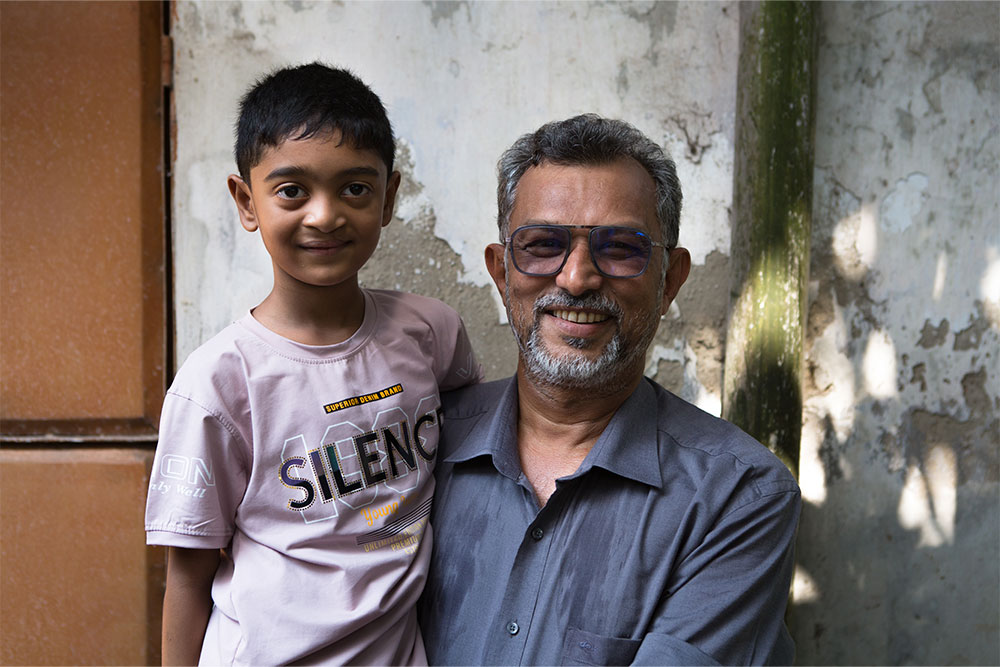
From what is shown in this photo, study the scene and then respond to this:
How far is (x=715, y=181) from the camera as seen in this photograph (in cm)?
278

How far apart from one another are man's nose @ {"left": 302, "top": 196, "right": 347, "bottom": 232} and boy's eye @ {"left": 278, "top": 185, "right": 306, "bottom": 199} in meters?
0.03

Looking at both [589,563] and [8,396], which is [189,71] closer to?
[8,396]

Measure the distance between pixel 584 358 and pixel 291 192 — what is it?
77 cm

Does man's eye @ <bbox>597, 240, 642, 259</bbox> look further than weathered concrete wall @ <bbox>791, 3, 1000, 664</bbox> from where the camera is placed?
No

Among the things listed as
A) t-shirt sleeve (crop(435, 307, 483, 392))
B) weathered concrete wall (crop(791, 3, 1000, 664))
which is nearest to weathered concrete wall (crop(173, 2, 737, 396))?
weathered concrete wall (crop(791, 3, 1000, 664))

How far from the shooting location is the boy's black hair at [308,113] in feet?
5.66

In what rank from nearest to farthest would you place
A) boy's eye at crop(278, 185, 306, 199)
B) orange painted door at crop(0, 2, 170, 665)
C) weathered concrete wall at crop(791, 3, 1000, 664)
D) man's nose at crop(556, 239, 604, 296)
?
boy's eye at crop(278, 185, 306, 199)
man's nose at crop(556, 239, 604, 296)
orange painted door at crop(0, 2, 170, 665)
weathered concrete wall at crop(791, 3, 1000, 664)

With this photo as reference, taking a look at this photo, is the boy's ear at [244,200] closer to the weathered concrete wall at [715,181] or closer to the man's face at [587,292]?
the man's face at [587,292]

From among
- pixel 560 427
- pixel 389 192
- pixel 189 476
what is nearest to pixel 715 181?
pixel 560 427

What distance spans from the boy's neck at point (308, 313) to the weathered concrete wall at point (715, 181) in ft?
3.23

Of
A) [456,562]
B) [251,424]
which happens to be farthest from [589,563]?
[251,424]

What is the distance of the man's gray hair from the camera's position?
6.30ft

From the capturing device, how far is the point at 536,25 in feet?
9.12

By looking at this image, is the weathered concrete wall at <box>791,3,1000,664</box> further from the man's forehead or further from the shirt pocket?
the shirt pocket
